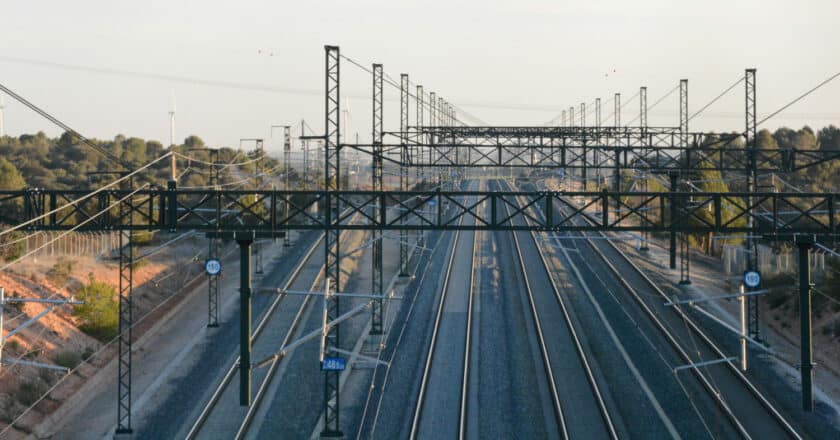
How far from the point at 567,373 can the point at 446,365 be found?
4366mm

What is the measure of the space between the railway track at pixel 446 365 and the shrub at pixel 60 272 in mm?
17604

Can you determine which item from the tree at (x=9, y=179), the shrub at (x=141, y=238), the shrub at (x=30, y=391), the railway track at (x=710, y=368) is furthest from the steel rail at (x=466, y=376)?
the tree at (x=9, y=179)

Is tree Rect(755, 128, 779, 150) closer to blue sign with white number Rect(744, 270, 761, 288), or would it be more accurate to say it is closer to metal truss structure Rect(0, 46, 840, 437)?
metal truss structure Rect(0, 46, 840, 437)

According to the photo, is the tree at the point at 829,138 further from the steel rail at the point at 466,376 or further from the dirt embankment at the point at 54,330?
the dirt embankment at the point at 54,330

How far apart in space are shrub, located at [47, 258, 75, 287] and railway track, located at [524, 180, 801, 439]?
26.7 meters

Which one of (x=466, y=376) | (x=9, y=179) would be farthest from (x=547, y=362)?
(x=9, y=179)

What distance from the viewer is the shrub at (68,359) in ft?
92.9

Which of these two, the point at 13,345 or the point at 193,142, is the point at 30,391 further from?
the point at 193,142

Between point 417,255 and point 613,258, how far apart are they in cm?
1273

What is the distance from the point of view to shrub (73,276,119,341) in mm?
32500

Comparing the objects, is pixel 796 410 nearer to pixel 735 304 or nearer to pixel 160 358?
pixel 735 304

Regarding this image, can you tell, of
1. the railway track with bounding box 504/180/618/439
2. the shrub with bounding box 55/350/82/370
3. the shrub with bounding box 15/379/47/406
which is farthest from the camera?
the shrub with bounding box 55/350/82/370

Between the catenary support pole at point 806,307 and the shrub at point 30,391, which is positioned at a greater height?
the catenary support pole at point 806,307

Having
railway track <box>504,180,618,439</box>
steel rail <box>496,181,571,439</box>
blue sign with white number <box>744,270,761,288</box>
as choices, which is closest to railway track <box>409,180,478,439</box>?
steel rail <box>496,181,571,439</box>
